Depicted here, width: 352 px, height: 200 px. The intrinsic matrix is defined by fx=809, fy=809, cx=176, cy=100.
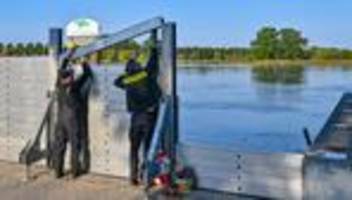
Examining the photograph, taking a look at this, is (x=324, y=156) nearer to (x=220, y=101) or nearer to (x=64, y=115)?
(x=64, y=115)

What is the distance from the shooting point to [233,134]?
21078 millimetres

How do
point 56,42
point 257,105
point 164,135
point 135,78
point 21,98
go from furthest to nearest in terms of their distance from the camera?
point 257,105, point 21,98, point 56,42, point 135,78, point 164,135

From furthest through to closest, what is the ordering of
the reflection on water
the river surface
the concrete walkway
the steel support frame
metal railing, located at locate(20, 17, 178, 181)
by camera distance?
the reflection on water
the river surface
the steel support frame
metal railing, located at locate(20, 17, 178, 181)
the concrete walkway

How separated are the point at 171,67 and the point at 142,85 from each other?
1.32ft

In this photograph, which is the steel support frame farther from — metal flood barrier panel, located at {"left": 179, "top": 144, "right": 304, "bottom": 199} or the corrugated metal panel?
the corrugated metal panel

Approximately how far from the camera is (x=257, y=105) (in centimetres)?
3244

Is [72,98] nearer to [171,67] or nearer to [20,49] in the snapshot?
[171,67]

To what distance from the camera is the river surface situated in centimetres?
1909

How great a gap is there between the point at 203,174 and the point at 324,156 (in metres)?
1.69

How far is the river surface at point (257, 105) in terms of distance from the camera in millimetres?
19094

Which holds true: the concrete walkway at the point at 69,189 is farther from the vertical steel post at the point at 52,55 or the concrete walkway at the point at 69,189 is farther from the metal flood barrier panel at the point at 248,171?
the vertical steel post at the point at 52,55

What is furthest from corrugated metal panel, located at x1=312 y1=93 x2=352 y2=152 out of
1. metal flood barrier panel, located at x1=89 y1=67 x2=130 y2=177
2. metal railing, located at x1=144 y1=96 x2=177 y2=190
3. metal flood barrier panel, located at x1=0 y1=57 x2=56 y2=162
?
metal flood barrier panel, located at x1=0 y1=57 x2=56 y2=162

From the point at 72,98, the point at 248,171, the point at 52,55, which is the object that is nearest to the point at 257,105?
the point at 52,55

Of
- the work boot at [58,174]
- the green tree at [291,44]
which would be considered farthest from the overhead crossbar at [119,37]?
the green tree at [291,44]
